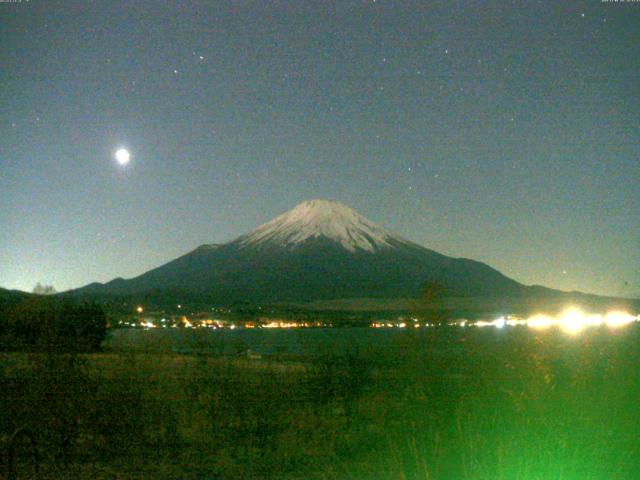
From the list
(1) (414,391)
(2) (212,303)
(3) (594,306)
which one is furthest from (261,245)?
(1) (414,391)

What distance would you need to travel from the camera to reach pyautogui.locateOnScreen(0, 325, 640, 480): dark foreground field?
9508 mm

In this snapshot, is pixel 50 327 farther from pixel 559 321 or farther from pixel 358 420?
pixel 559 321

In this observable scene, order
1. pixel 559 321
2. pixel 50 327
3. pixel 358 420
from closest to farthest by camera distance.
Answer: pixel 358 420 < pixel 50 327 < pixel 559 321

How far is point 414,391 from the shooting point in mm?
15305

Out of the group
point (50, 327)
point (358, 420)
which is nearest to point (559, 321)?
point (358, 420)

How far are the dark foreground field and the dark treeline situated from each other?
62 centimetres

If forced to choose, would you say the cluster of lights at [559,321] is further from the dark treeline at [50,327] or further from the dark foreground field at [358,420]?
the dark treeline at [50,327]

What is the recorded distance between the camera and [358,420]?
13.5 m

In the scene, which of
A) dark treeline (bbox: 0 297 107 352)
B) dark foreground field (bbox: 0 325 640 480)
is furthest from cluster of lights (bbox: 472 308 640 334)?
dark treeline (bbox: 0 297 107 352)

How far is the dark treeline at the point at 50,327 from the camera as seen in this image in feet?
45.0

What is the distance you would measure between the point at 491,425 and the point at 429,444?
981 mm

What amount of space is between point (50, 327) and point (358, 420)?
634 cm

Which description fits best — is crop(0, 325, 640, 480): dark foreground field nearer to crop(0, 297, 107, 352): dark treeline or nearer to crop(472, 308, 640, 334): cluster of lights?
crop(0, 297, 107, 352): dark treeline

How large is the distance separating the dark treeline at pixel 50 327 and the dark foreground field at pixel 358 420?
0.62m
